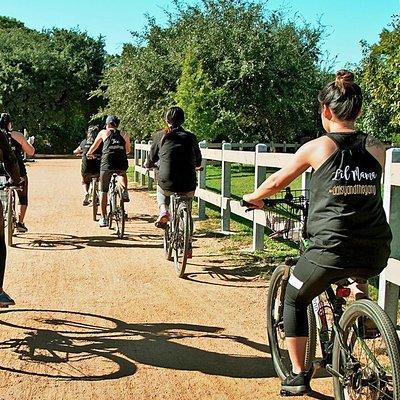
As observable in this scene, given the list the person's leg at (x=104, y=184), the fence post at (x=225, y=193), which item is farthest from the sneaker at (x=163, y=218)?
the person's leg at (x=104, y=184)

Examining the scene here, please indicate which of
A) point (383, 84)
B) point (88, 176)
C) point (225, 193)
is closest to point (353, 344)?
point (225, 193)

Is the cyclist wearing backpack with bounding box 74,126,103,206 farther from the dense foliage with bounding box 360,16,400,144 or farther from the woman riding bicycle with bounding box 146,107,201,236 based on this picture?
the dense foliage with bounding box 360,16,400,144

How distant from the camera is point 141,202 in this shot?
56.5 feet

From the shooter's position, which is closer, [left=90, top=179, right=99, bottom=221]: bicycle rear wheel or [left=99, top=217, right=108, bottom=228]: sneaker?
[left=99, top=217, right=108, bottom=228]: sneaker

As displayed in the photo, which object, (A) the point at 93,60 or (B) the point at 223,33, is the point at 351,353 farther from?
(A) the point at 93,60

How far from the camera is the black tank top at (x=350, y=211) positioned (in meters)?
3.71

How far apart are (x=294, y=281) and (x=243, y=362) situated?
1.53 meters

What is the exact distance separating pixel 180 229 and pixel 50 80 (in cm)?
4694

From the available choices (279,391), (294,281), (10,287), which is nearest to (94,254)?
(10,287)

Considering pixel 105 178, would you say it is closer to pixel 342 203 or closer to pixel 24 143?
pixel 24 143

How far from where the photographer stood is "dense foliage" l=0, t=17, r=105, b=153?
52.2 m

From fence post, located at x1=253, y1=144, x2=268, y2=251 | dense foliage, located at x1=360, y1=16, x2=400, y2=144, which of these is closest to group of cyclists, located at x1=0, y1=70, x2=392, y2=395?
fence post, located at x1=253, y1=144, x2=268, y2=251

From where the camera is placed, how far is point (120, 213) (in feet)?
37.4

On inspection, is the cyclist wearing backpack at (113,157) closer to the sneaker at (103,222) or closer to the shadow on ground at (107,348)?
the sneaker at (103,222)
